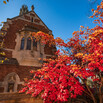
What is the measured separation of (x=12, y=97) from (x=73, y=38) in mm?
6360

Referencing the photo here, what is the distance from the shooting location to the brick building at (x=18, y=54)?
822 cm

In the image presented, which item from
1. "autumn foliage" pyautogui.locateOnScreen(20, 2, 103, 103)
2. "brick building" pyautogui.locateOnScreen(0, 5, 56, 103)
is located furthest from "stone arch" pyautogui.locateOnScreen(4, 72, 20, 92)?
"autumn foliage" pyautogui.locateOnScreen(20, 2, 103, 103)

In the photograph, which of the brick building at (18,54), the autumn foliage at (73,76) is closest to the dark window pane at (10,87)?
the brick building at (18,54)

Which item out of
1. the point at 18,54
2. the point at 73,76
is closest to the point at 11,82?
the point at 18,54

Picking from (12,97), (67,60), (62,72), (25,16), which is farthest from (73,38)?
(25,16)

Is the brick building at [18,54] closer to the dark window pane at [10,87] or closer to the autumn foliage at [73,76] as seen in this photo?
the dark window pane at [10,87]

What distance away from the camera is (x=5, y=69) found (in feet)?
27.3

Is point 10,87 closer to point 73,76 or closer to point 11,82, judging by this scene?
point 11,82

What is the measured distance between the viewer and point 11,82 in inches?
323

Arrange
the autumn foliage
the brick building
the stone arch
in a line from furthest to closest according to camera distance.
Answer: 1. the brick building
2. the stone arch
3. the autumn foliage

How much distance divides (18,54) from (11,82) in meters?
2.87

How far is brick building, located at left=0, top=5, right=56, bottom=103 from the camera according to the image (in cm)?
822

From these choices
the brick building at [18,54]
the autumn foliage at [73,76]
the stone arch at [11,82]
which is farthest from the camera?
the brick building at [18,54]

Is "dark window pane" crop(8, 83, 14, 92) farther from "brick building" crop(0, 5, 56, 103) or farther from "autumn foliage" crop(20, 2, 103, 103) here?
"autumn foliage" crop(20, 2, 103, 103)
